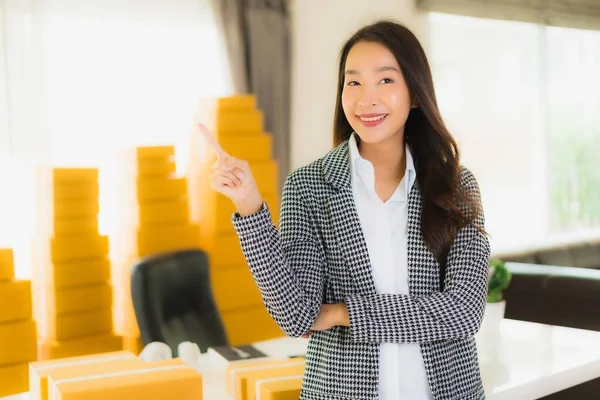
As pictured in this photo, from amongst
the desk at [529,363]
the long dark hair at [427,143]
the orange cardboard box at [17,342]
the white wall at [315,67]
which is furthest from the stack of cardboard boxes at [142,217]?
the long dark hair at [427,143]

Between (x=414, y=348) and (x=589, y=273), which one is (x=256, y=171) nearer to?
(x=589, y=273)

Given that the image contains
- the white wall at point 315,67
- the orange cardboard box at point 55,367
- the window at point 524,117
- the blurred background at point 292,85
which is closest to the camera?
the orange cardboard box at point 55,367

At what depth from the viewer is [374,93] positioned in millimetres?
1340

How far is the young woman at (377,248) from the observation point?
4.12 ft

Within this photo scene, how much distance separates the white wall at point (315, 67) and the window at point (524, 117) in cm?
87

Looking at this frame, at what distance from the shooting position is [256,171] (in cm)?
380

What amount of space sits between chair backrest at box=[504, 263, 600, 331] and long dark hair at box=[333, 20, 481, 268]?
217cm

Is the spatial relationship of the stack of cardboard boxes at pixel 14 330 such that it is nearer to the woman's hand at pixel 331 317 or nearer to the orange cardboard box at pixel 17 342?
the orange cardboard box at pixel 17 342

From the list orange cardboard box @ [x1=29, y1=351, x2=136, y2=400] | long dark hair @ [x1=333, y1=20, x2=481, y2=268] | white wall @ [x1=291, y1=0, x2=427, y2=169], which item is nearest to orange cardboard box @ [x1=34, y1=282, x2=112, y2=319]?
white wall @ [x1=291, y1=0, x2=427, y2=169]

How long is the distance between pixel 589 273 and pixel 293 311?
8.54ft

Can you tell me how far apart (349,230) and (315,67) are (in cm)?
348

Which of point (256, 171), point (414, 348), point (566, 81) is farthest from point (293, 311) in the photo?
point (566, 81)

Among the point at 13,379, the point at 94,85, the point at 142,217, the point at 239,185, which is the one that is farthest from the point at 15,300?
the point at 239,185

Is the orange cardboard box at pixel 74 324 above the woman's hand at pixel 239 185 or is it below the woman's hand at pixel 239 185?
below
